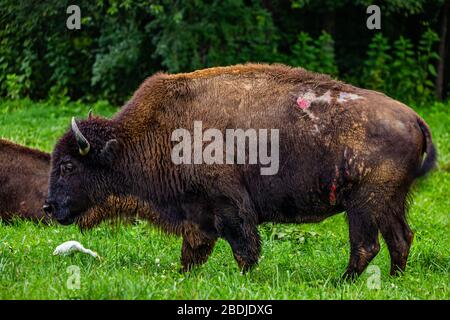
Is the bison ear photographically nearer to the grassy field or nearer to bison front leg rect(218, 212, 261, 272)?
the grassy field

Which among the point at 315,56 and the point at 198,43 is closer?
the point at 198,43

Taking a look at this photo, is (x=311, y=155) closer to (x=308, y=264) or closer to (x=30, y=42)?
(x=308, y=264)

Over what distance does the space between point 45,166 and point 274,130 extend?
3907 mm

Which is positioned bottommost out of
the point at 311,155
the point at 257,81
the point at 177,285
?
the point at 177,285

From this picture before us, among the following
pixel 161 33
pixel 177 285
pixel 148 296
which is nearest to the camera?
pixel 148 296

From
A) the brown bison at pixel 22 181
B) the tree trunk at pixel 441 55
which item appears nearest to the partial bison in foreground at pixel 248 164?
the brown bison at pixel 22 181

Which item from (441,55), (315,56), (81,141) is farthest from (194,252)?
(441,55)

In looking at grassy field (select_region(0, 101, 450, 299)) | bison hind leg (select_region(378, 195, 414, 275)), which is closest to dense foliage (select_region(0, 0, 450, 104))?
grassy field (select_region(0, 101, 450, 299))

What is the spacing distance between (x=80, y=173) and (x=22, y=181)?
2354mm

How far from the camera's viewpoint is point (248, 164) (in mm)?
8477

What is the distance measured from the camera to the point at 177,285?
714 cm

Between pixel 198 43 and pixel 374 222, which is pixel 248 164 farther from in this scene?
pixel 198 43

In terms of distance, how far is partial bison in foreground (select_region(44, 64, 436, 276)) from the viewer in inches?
323

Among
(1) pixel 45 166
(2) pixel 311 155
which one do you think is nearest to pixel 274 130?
(2) pixel 311 155
